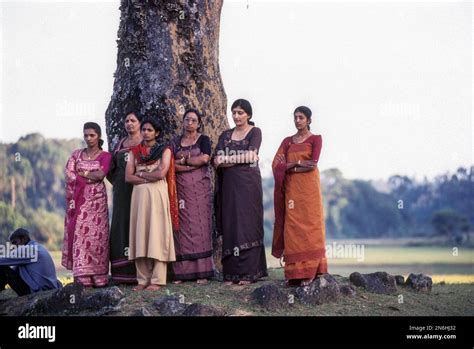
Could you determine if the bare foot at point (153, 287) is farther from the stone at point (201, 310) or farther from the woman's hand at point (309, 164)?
the woman's hand at point (309, 164)

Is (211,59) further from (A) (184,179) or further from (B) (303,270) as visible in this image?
(B) (303,270)

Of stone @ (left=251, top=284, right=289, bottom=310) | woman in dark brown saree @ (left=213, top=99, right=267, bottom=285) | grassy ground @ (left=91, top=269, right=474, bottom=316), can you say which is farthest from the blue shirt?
stone @ (left=251, top=284, right=289, bottom=310)

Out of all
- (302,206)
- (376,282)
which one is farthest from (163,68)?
(376,282)

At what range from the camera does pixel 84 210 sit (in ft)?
31.3

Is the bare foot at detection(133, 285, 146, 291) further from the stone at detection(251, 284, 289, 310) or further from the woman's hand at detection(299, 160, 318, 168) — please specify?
the woman's hand at detection(299, 160, 318, 168)

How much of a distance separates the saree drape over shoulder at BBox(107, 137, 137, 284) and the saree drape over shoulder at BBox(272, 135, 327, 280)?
6.80 feet

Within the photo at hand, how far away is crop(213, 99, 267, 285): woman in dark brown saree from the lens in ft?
30.9

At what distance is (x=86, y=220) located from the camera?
9.58 metres

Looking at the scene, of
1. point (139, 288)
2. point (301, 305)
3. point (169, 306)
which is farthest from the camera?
point (139, 288)

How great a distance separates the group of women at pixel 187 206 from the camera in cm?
923

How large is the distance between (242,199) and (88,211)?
2.07 meters

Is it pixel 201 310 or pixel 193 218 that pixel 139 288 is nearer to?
pixel 193 218

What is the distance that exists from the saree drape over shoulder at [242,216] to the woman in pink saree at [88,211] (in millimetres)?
1633
